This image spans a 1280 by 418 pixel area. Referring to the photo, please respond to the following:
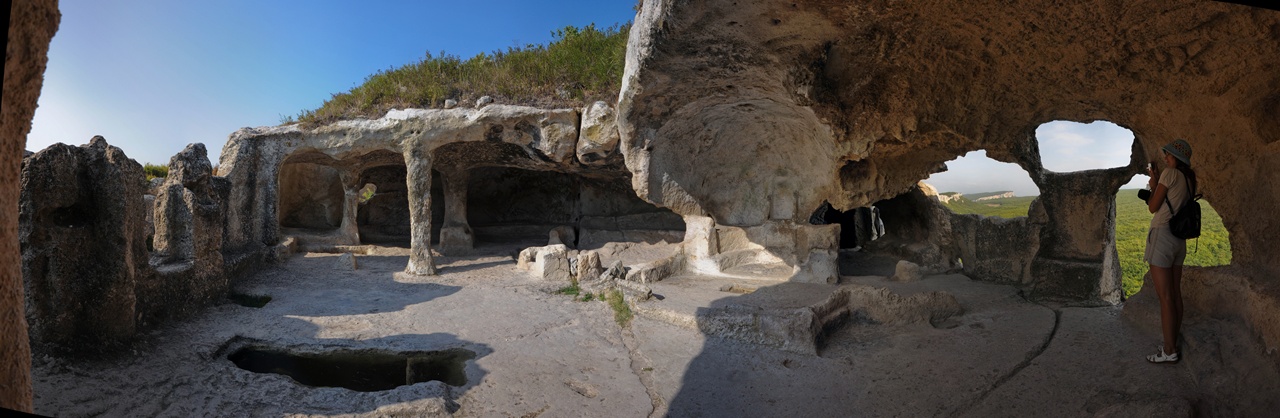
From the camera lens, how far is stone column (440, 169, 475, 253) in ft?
39.1

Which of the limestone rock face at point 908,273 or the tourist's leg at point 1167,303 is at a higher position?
the tourist's leg at point 1167,303

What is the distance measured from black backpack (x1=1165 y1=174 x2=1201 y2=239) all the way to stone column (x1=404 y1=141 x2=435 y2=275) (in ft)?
28.6

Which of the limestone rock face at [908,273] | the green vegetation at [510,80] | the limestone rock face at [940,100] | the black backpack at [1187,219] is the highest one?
the green vegetation at [510,80]

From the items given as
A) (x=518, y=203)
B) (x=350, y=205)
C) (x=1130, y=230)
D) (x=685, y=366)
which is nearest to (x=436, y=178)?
(x=518, y=203)

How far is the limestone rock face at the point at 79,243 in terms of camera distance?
3911 millimetres

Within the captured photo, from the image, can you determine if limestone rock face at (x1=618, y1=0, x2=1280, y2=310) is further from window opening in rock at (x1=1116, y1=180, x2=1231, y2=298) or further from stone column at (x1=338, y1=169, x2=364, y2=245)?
stone column at (x1=338, y1=169, x2=364, y2=245)

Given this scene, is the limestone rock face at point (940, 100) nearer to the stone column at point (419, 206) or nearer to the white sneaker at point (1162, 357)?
the white sneaker at point (1162, 357)

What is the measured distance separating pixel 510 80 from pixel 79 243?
23.1 ft

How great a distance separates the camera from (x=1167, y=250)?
3.43m

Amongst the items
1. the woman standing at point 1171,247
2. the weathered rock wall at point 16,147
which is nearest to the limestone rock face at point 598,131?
the woman standing at point 1171,247

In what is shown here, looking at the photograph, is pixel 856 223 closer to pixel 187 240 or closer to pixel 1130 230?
pixel 1130 230

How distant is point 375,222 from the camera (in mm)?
14930

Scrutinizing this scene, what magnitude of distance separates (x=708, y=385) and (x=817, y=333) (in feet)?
3.88

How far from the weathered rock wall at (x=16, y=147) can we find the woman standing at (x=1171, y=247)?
495 cm
